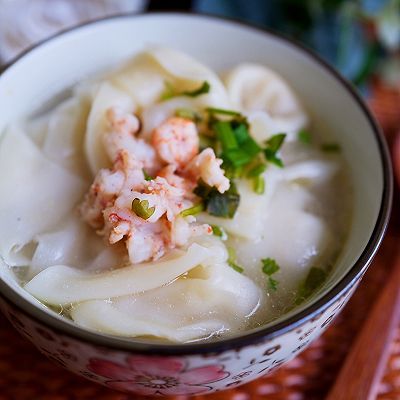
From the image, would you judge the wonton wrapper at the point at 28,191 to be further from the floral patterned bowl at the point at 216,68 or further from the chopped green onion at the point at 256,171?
the chopped green onion at the point at 256,171

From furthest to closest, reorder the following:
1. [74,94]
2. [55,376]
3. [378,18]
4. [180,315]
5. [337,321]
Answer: [378,18] < [74,94] < [337,321] < [55,376] < [180,315]

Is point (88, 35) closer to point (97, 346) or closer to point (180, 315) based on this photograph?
point (180, 315)

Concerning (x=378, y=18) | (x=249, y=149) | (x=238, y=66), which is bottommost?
(x=249, y=149)

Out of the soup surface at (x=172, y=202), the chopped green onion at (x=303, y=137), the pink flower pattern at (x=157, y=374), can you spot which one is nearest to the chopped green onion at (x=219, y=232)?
the soup surface at (x=172, y=202)

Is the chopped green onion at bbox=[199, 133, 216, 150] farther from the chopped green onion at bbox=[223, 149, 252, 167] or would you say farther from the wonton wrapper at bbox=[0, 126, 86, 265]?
the wonton wrapper at bbox=[0, 126, 86, 265]

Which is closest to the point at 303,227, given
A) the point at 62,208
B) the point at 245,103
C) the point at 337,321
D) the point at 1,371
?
the point at 337,321

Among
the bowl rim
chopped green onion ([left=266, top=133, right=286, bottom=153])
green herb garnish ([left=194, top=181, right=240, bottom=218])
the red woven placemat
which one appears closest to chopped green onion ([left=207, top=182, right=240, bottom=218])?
green herb garnish ([left=194, top=181, right=240, bottom=218])
